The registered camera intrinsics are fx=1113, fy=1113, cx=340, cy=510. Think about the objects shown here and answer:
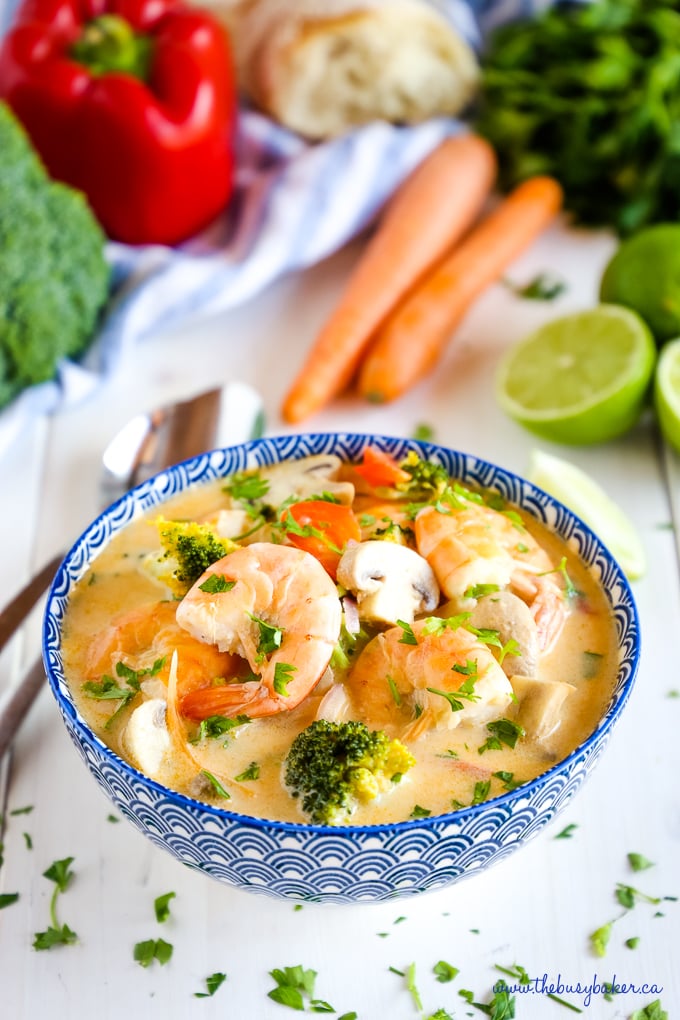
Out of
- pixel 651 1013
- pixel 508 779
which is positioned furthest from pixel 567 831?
pixel 508 779

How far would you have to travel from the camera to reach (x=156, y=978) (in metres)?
2.13

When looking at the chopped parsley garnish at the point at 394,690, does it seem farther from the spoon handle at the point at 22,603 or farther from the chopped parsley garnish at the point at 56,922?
the spoon handle at the point at 22,603

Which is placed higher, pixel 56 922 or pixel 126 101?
pixel 126 101

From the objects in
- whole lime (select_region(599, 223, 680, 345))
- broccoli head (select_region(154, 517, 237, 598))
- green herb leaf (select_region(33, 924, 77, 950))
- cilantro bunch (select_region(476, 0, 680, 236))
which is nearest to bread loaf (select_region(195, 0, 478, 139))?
cilantro bunch (select_region(476, 0, 680, 236))

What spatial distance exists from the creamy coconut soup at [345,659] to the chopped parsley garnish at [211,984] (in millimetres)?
447

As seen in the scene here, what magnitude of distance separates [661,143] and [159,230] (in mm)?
1959

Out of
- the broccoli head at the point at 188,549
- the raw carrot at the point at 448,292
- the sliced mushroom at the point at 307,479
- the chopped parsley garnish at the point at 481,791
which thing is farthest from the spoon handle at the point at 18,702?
the raw carrot at the point at 448,292

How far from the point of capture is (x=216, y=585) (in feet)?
6.64

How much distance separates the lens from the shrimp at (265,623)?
1.96 metres

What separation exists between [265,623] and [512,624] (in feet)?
1.56

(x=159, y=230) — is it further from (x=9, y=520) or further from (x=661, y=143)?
(x=661, y=143)

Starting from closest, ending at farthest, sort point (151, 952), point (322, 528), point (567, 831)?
point (151, 952), point (322, 528), point (567, 831)

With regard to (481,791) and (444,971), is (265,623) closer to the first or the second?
(481,791)

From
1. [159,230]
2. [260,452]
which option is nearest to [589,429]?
[260,452]
